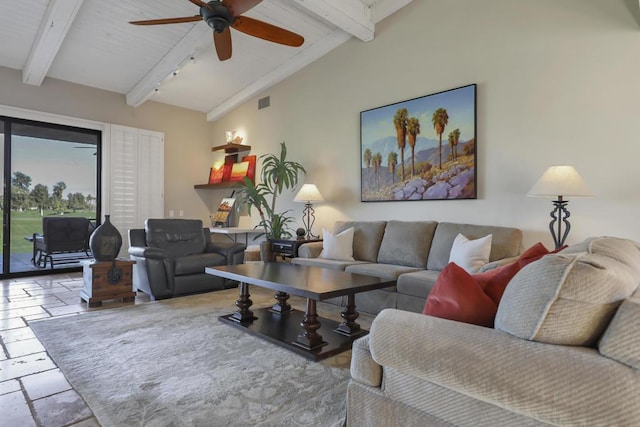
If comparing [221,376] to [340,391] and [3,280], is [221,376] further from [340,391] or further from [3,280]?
[3,280]

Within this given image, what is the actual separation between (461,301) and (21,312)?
13.5 ft

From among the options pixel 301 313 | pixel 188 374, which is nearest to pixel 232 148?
pixel 301 313

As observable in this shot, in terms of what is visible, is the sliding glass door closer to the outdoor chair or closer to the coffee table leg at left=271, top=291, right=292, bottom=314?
the outdoor chair

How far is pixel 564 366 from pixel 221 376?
1867 millimetres

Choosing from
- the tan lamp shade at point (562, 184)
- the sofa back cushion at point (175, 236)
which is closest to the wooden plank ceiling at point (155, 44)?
the sofa back cushion at point (175, 236)

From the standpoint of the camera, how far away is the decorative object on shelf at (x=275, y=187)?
5.36 metres

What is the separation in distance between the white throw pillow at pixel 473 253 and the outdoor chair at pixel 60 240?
18.2ft

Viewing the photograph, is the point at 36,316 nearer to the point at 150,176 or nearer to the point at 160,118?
the point at 150,176

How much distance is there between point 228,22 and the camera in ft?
10.3

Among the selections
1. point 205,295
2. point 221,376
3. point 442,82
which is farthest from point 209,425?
point 442,82

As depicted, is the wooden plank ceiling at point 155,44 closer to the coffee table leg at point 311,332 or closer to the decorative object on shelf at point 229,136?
the decorative object on shelf at point 229,136

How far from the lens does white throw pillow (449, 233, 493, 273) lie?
3.22 meters

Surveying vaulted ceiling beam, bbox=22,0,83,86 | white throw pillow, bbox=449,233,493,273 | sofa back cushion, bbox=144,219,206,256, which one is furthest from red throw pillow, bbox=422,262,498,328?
vaulted ceiling beam, bbox=22,0,83,86

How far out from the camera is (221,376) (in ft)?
7.36
